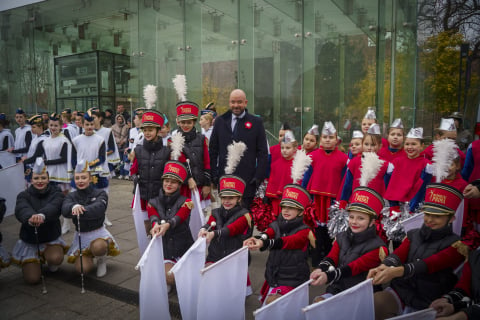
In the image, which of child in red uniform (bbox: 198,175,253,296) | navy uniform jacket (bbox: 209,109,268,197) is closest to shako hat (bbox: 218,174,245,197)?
child in red uniform (bbox: 198,175,253,296)

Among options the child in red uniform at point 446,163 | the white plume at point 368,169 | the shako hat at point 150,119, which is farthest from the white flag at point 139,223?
the child in red uniform at point 446,163

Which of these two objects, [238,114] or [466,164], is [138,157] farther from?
[466,164]

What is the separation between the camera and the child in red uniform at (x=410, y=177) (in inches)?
158

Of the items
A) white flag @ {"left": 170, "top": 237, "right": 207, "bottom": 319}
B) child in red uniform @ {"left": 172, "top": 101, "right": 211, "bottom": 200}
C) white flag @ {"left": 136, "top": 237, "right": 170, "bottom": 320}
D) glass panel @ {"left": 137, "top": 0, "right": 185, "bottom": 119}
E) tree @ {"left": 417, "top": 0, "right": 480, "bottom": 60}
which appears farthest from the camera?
glass panel @ {"left": 137, "top": 0, "right": 185, "bottom": 119}

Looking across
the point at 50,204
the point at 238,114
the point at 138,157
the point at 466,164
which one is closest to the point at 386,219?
the point at 466,164

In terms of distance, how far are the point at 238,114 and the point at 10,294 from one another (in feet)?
11.0

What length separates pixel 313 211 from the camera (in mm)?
4570

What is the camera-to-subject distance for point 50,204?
14.5ft

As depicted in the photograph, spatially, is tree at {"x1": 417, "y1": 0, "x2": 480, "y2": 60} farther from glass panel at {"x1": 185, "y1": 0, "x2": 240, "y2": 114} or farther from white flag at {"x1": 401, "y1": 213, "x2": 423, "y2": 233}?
white flag at {"x1": 401, "y1": 213, "x2": 423, "y2": 233}

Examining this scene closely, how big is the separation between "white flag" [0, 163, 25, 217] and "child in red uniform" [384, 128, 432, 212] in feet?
16.2

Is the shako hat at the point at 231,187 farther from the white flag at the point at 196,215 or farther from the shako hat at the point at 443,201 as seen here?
the shako hat at the point at 443,201

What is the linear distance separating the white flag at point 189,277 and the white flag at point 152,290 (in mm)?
244

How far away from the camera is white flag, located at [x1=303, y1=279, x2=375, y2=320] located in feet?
7.21

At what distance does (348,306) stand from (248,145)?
8.91 feet
